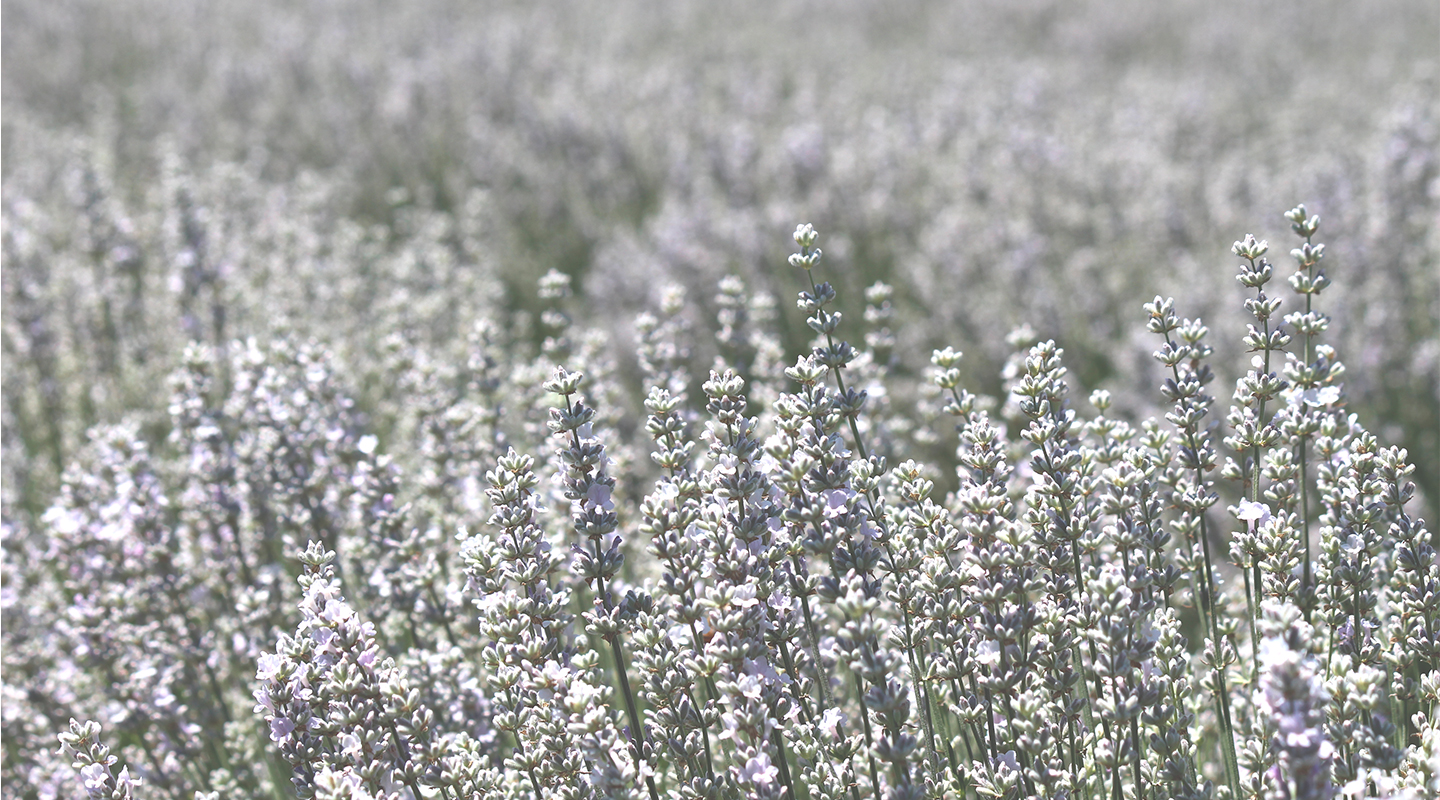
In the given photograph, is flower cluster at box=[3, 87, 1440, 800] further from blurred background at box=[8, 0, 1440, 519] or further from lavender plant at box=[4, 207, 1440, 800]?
blurred background at box=[8, 0, 1440, 519]

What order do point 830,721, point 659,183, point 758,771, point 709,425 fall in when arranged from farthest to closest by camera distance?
1. point 659,183
2. point 709,425
3. point 830,721
4. point 758,771

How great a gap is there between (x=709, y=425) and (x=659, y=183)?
819cm

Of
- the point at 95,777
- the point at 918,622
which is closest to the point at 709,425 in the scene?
the point at 918,622

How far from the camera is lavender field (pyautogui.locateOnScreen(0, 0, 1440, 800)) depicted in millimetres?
2225

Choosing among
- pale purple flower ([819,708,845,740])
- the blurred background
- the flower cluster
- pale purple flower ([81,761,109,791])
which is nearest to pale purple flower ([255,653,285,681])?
the flower cluster

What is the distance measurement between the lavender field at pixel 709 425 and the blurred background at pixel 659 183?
6 centimetres

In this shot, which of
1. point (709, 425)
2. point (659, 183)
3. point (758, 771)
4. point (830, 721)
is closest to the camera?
point (758, 771)

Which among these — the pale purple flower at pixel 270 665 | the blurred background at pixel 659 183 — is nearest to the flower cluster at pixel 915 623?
the pale purple flower at pixel 270 665

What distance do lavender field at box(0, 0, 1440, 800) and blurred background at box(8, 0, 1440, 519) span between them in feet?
0.19

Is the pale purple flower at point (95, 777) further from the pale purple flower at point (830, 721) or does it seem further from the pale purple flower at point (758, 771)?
the pale purple flower at point (830, 721)

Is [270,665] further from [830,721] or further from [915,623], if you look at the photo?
[915,623]

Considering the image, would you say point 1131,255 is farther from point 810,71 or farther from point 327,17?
point 327,17

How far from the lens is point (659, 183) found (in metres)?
10.3

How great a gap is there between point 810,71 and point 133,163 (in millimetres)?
7090
